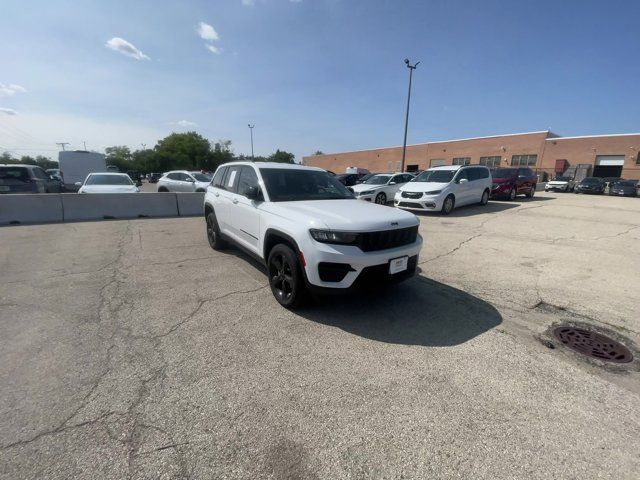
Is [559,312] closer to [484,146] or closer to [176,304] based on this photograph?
[176,304]

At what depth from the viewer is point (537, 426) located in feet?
7.10

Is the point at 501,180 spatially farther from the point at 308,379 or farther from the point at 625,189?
the point at 308,379

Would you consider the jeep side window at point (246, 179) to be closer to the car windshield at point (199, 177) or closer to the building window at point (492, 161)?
the car windshield at point (199, 177)

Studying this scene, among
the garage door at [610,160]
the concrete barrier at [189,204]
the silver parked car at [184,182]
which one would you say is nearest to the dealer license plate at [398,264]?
the concrete barrier at [189,204]

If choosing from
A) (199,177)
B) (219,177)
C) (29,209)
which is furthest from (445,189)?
(29,209)

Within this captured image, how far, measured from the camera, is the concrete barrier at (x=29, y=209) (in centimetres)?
924

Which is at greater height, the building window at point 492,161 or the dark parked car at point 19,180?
the building window at point 492,161

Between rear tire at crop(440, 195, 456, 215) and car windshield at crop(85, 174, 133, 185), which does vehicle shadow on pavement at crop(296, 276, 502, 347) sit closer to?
rear tire at crop(440, 195, 456, 215)

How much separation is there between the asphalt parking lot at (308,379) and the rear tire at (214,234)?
46.0 inches

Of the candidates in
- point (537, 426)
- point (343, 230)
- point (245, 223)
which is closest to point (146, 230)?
point (245, 223)

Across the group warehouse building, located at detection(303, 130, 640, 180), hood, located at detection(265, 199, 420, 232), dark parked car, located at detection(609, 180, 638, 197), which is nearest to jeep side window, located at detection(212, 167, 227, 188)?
hood, located at detection(265, 199, 420, 232)

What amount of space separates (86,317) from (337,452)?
132 inches

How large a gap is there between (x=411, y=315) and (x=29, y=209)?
11965 millimetres

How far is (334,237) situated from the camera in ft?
10.7
